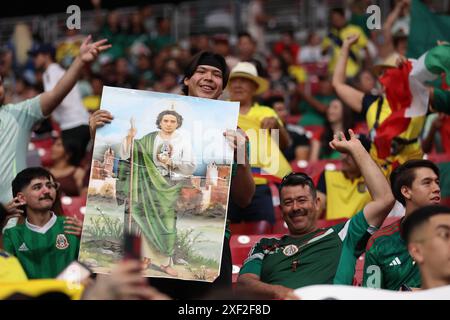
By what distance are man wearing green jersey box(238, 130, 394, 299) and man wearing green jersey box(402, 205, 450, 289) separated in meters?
0.83

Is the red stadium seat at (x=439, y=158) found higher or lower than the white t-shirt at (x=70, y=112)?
lower

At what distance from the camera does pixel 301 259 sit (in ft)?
19.4

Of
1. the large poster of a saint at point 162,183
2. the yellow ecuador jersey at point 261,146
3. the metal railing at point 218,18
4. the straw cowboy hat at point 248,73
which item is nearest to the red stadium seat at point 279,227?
the yellow ecuador jersey at point 261,146

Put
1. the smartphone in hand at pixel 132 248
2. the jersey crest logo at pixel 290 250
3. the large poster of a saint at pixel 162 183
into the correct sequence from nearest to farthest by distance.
→ the smartphone in hand at pixel 132 248, the large poster of a saint at pixel 162 183, the jersey crest logo at pixel 290 250

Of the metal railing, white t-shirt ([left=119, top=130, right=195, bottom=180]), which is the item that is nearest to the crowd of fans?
white t-shirt ([left=119, top=130, right=195, bottom=180])

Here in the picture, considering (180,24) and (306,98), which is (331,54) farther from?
(180,24)

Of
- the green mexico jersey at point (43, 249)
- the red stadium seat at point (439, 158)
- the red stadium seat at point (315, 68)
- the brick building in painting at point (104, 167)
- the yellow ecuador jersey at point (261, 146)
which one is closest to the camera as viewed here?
the brick building in painting at point (104, 167)

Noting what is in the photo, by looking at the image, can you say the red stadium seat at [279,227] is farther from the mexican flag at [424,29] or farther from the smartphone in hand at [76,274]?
the smartphone in hand at [76,274]

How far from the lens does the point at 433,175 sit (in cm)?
585

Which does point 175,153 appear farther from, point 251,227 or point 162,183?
point 251,227

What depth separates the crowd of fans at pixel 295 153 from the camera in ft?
18.1

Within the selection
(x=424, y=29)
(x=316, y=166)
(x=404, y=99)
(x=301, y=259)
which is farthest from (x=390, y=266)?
(x=424, y=29)

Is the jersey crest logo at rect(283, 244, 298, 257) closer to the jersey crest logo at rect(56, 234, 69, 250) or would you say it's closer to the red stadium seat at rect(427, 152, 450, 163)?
the jersey crest logo at rect(56, 234, 69, 250)

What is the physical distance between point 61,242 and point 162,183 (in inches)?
42.0
